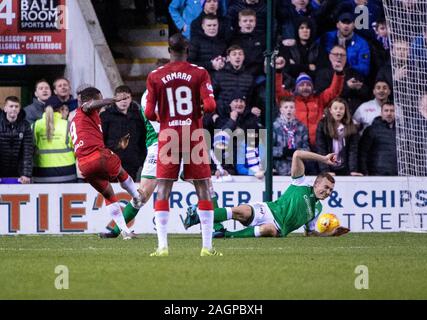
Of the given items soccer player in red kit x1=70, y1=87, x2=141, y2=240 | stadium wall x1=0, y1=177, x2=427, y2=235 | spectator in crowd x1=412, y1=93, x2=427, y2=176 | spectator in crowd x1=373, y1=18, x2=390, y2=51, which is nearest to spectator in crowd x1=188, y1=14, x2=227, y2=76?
stadium wall x1=0, y1=177, x2=427, y2=235

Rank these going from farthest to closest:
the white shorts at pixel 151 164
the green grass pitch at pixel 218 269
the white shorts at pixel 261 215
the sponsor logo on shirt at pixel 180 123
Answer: the white shorts at pixel 151 164
the white shorts at pixel 261 215
the sponsor logo on shirt at pixel 180 123
the green grass pitch at pixel 218 269

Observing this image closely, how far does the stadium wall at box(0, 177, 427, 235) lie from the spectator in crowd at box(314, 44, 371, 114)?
2081 mm

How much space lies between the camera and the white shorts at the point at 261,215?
52.0 ft

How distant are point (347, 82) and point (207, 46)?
2.26 meters

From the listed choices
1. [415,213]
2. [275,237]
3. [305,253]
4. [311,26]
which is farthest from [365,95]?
[305,253]

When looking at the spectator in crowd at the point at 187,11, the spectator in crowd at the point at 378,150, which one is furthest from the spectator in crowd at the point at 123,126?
the spectator in crowd at the point at 378,150

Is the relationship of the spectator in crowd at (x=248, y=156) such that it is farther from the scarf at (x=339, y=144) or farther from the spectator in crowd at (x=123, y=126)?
the spectator in crowd at (x=123, y=126)

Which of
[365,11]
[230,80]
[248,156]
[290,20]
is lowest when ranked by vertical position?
[248,156]

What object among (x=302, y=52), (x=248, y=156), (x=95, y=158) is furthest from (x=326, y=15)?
(x=95, y=158)

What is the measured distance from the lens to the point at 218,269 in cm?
1108

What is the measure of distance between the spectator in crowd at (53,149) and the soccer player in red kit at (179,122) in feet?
17.1

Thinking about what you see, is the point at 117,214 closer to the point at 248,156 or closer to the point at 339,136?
the point at 248,156

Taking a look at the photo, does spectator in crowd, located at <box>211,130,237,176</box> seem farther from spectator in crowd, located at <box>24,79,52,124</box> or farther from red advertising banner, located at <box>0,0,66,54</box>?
red advertising banner, located at <box>0,0,66,54</box>

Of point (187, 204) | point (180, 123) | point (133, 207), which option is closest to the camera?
point (180, 123)
